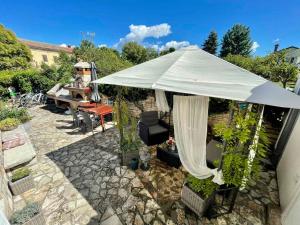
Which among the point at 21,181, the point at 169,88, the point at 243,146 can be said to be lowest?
the point at 21,181

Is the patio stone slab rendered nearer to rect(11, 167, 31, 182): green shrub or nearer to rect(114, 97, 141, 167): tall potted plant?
rect(11, 167, 31, 182): green shrub

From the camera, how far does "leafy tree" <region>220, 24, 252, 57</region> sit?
96.9 feet

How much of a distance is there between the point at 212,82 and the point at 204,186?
6.61ft

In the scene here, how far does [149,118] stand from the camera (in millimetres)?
5574

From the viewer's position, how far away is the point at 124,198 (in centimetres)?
339

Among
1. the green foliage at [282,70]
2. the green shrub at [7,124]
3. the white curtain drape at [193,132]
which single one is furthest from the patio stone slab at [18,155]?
the green foliage at [282,70]

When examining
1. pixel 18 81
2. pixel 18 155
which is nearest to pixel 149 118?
pixel 18 155

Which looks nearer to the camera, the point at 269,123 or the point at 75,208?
the point at 75,208

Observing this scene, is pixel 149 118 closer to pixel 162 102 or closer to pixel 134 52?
pixel 162 102

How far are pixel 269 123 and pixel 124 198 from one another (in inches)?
289

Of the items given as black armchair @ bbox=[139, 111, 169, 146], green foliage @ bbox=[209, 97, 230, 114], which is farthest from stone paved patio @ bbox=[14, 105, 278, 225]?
green foliage @ bbox=[209, 97, 230, 114]

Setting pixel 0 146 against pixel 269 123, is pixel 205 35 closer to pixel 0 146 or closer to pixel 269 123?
pixel 269 123

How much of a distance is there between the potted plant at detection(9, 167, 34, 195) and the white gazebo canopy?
3332 millimetres

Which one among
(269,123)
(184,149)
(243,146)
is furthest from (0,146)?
(269,123)
